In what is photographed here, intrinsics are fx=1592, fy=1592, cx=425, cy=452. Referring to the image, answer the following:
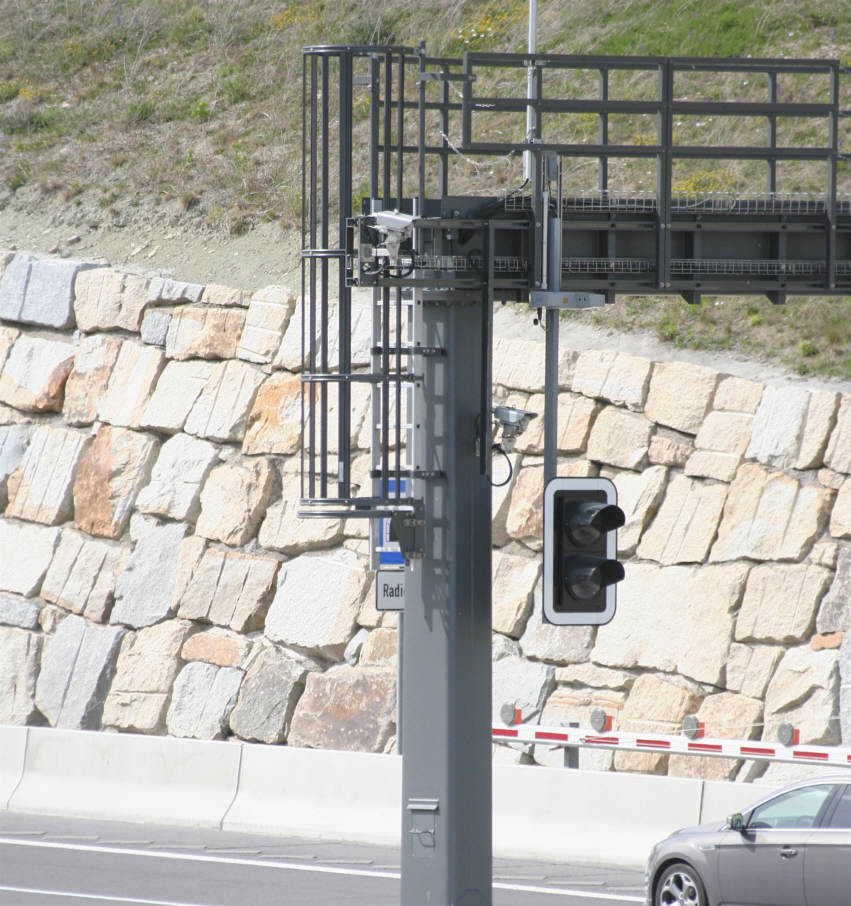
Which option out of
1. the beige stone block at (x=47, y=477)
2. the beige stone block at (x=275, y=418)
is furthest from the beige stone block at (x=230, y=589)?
the beige stone block at (x=47, y=477)

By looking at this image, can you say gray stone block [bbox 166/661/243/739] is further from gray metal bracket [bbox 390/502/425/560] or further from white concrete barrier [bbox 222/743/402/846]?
gray metal bracket [bbox 390/502/425/560]

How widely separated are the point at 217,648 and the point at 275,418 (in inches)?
117

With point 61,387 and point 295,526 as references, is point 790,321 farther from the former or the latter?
point 61,387

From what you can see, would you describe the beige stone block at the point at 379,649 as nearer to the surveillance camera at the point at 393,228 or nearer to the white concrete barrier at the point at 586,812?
the white concrete barrier at the point at 586,812

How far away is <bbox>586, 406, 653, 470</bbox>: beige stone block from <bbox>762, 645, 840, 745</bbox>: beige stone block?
2.96 metres

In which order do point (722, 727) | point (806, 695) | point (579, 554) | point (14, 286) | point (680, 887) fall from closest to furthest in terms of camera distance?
point (579, 554) → point (680, 887) → point (806, 695) → point (722, 727) → point (14, 286)

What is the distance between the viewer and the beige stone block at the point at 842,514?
16.3 m

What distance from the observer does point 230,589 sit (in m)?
19.6

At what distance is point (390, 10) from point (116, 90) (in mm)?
5182

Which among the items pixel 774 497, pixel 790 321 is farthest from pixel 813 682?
pixel 790 321

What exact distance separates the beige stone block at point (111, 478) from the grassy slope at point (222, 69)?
13.8 feet

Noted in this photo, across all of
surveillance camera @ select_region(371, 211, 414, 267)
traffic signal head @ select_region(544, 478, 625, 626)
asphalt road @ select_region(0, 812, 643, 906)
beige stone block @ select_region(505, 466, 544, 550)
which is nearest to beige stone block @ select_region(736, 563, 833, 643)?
beige stone block @ select_region(505, 466, 544, 550)

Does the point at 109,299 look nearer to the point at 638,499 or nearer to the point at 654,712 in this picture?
the point at 638,499

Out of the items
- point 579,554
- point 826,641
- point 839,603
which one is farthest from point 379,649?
point 579,554
